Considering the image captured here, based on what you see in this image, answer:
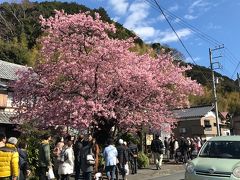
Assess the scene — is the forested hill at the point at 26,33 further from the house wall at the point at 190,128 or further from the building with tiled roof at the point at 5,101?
the building with tiled roof at the point at 5,101

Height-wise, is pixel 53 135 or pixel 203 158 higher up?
pixel 53 135

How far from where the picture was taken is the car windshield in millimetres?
9868

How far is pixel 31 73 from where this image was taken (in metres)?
20.2

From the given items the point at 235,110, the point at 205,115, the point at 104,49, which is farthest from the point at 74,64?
the point at 235,110

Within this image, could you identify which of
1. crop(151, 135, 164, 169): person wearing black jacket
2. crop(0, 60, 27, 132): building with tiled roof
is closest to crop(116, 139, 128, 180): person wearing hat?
crop(151, 135, 164, 169): person wearing black jacket

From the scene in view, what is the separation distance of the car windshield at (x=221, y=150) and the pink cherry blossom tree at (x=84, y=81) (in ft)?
27.4

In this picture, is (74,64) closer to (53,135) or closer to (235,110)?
(53,135)

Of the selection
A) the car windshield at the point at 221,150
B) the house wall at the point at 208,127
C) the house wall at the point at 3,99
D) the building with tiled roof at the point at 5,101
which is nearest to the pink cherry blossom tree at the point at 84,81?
the car windshield at the point at 221,150

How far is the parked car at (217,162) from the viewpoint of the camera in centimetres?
885

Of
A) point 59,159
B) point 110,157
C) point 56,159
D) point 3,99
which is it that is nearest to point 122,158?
point 110,157

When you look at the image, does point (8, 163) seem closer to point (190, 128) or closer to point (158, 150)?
point (158, 150)

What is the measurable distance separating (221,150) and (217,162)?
999 mm

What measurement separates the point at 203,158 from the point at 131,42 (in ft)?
38.2

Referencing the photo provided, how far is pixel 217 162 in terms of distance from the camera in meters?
9.26
